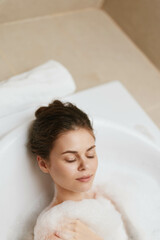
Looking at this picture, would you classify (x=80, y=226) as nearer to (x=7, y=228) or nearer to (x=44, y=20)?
(x=7, y=228)

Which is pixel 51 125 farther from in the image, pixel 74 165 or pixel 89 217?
pixel 89 217

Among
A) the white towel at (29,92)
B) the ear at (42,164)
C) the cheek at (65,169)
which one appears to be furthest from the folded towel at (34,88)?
the cheek at (65,169)

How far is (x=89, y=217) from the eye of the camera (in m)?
1.23

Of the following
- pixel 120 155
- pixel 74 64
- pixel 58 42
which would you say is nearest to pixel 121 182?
pixel 120 155

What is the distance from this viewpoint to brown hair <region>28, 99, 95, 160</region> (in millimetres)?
1191

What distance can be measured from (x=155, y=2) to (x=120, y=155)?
1278 mm

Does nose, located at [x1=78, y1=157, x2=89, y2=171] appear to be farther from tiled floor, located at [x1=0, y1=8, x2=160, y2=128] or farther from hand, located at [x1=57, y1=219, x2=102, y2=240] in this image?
tiled floor, located at [x1=0, y1=8, x2=160, y2=128]

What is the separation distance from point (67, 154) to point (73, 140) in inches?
2.4

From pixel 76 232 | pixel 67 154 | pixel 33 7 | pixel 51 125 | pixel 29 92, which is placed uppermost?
pixel 33 7

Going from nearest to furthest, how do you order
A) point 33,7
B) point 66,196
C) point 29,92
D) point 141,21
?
point 66,196
point 29,92
point 33,7
point 141,21

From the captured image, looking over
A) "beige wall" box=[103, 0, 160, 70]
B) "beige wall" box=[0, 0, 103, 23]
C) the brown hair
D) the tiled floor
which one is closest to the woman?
the brown hair

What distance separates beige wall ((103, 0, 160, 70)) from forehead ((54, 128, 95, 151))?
4.45ft

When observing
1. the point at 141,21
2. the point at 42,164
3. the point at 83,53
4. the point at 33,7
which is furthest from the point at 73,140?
the point at 141,21

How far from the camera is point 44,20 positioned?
2.31 metres
